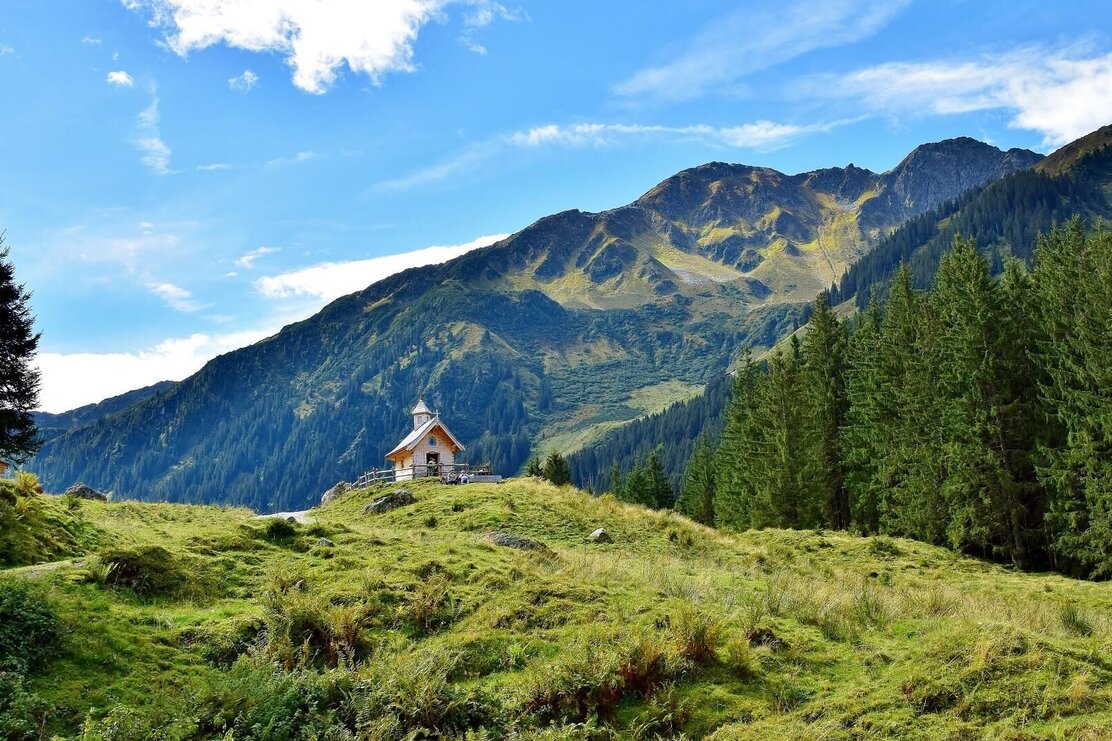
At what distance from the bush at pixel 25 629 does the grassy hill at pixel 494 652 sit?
1.1 inches

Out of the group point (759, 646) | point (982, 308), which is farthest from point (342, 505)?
point (982, 308)

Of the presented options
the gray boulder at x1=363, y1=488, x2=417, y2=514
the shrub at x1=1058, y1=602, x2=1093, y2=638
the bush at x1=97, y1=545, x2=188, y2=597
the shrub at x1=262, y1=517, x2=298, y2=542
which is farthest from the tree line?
the bush at x1=97, y1=545, x2=188, y2=597

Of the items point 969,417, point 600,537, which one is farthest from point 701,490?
point 600,537

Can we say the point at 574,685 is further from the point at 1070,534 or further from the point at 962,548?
the point at 962,548

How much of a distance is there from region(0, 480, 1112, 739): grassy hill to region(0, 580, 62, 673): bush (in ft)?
0.09

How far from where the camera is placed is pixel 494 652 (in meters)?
10.4

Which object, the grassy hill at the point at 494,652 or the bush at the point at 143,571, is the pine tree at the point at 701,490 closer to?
the grassy hill at the point at 494,652

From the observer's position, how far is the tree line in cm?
2903

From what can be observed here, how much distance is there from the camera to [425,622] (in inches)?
458

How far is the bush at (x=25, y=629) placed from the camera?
832 cm

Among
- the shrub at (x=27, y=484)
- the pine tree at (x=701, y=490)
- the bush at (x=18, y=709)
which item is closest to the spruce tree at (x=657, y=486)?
the pine tree at (x=701, y=490)

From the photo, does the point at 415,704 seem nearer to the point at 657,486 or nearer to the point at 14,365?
the point at 14,365

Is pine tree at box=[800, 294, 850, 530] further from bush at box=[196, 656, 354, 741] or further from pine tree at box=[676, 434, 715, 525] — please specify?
bush at box=[196, 656, 354, 741]

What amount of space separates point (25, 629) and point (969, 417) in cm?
3737
